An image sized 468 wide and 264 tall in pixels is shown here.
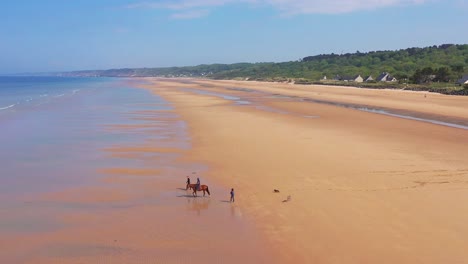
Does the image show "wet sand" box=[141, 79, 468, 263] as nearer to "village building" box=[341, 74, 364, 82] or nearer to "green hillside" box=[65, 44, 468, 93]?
"green hillside" box=[65, 44, 468, 93]

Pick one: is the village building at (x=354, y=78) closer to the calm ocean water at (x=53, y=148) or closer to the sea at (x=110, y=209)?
the calm ocean water at (x=53, y=148)

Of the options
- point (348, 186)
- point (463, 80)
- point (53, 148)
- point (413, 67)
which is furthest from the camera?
point (413, 67)

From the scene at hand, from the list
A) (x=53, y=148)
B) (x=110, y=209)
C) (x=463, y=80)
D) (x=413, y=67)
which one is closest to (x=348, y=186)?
(x=110, y=209)

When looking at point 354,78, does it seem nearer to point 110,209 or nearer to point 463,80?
point 463,80

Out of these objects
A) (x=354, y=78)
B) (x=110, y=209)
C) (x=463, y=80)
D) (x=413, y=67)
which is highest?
(x=413, y=67)

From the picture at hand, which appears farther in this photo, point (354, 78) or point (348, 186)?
point (354, 78)

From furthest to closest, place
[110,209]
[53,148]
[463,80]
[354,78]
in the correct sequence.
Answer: [354,78] → [463,80] → [53,148] → [110,209]

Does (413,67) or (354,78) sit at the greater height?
(413,67)

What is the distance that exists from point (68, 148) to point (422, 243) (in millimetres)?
15207

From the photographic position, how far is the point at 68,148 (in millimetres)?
19281

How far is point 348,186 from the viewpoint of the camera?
12828 millimetres

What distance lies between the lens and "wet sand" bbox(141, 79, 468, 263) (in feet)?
28.1

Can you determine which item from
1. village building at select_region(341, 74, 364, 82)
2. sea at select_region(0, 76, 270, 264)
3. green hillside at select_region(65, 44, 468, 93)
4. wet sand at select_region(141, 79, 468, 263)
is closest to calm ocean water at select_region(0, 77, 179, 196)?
sea at select_region(0, 76, 270, 264)

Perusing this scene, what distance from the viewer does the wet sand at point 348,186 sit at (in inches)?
338
